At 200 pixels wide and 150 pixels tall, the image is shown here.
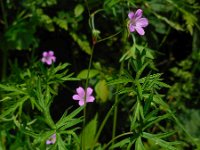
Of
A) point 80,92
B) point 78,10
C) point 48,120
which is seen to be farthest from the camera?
point 78,10

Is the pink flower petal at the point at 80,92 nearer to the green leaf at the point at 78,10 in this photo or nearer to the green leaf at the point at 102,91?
the green leaf at the point at 102,91

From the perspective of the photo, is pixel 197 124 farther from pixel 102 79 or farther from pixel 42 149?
pixel 42 149

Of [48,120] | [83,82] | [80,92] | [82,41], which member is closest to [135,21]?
[80,92]

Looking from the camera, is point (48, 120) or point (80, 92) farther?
point (80, 92)

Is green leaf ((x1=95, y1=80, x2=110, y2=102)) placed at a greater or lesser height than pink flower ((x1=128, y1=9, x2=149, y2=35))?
lesser

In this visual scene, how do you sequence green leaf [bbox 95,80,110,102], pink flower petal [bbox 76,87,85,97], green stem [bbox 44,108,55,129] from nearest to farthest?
green stem [bbox 44,108,55,129] → pink flower petal [bbox 76,87,85,97] → green leaf [bbox 95,80,110,102]

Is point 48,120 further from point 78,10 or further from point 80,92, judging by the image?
point 78,10

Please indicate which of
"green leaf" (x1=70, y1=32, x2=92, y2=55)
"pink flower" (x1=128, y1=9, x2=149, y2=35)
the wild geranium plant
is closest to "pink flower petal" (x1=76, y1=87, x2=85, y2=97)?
the wild geranium plant

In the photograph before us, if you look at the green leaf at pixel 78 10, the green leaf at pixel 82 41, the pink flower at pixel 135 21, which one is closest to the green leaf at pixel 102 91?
the green leaf at pixel 82 41

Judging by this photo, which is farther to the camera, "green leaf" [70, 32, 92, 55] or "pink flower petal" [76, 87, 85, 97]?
"green leaf" [70, 32, 92, 55]

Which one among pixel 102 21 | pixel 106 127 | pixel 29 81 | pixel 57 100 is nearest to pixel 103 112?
pixel 106 127

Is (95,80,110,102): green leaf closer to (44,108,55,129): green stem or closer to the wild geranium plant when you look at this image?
the wild geranium plant
